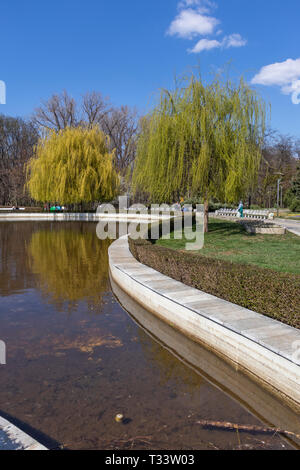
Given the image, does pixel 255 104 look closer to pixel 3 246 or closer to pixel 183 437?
pixel 3 246

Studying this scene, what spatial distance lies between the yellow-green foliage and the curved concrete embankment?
22.6 ft

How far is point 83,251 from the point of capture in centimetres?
1499

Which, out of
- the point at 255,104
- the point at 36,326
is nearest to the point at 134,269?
the point at 36,326

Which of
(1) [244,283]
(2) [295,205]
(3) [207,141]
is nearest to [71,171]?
(3) [207,141]

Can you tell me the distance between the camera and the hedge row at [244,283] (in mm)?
5641

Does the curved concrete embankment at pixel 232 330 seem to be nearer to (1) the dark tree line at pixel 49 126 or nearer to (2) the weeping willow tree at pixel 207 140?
(2) the weeping willow tree at pixel 207 140

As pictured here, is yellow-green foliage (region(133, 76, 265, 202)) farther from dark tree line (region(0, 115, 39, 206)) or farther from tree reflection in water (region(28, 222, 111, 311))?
dark tree line (region(0, 115, 39, 206))

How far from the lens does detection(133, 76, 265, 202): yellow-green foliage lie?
14.0 metres

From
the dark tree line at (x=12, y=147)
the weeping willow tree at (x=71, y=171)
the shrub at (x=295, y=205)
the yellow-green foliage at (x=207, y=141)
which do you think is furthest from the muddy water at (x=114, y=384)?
the dark tree line at (x=12, y=147)

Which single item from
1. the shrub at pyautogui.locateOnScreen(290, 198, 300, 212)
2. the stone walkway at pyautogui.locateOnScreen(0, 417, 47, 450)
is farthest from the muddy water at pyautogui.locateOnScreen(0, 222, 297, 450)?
the shrub at pyautogui.locateOnScreen(290, 198, 300, 212)

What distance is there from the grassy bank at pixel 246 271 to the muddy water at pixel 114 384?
53.0 inches

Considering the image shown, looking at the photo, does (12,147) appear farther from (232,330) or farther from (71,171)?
(232,330)

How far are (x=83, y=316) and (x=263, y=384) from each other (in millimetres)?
3660
